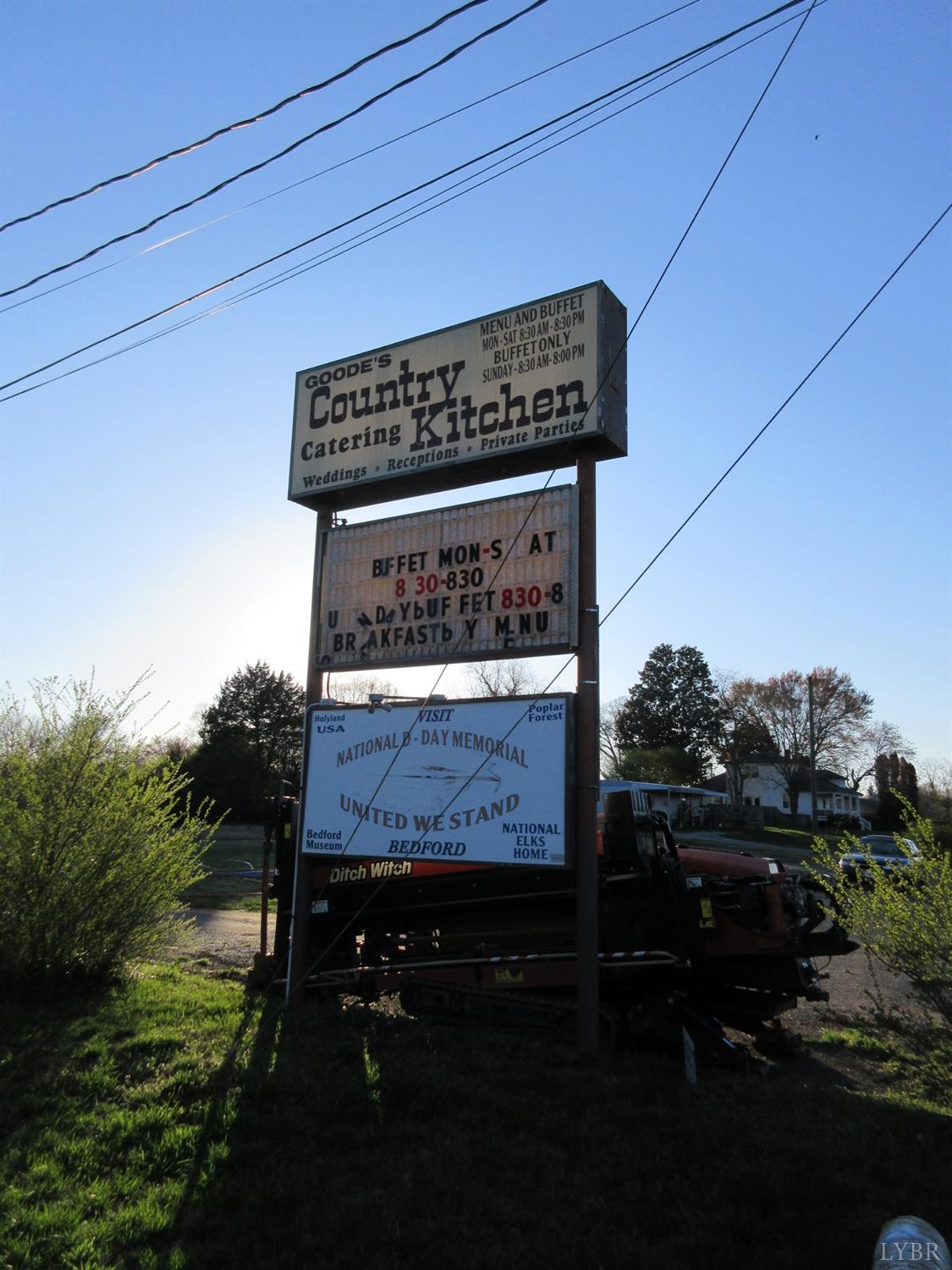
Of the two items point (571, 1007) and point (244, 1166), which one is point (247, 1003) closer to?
point (571, 1007)

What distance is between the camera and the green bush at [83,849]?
8.72 meters

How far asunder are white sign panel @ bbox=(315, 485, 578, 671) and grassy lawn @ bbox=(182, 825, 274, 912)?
2.81 metres

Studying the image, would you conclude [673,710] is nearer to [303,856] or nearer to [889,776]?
[889,776]

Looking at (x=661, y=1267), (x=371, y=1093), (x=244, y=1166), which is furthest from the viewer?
(x=371, y=1093)

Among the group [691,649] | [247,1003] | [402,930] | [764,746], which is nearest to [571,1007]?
[402,930]

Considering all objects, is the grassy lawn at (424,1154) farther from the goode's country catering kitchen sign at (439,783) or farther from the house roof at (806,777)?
the house roof at (806,777)

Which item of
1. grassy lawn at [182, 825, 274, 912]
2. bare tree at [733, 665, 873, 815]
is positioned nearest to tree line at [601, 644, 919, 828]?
bare tree at [733, 665, 873, 815]

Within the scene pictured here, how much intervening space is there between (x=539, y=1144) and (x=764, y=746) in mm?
68311

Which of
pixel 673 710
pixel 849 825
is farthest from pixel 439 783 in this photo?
pixel 673 710

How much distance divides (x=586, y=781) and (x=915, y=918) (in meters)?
2.62

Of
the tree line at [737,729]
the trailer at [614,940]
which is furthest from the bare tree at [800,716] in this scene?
the trailer at [614,940]

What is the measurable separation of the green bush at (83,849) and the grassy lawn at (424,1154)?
0.87 meters

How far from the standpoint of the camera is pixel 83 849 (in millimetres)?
8938

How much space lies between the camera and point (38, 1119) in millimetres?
5879
